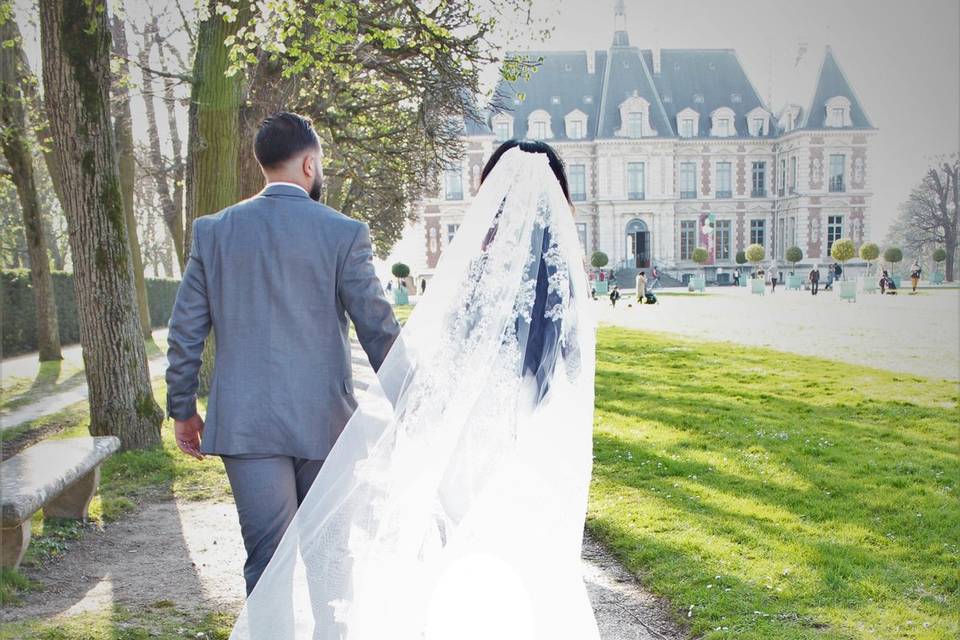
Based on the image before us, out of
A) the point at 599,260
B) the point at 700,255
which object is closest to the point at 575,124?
the point at 599,260

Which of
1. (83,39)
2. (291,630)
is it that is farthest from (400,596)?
(83,39)

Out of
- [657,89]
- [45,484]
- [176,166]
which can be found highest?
[657,89]

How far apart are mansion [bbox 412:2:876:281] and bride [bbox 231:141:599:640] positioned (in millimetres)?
55989

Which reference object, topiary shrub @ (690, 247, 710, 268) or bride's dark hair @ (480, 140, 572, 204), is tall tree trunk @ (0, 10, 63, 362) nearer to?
bride's dark hair @ (480, 140, 572, 204)

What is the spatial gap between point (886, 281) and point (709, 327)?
62.1ft

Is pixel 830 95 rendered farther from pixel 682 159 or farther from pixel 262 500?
pixel 262 500

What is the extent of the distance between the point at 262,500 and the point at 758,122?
6577 cm

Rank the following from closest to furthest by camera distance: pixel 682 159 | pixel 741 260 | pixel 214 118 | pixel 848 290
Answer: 1. pixel 214 118
2. pixel 848 290
3. pixel 741 260
4. pixel 682 159

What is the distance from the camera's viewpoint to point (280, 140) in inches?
117

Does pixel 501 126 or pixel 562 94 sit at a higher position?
pixel 562 94

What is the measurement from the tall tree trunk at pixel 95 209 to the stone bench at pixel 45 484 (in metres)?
1.63

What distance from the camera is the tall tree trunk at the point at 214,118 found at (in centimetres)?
901

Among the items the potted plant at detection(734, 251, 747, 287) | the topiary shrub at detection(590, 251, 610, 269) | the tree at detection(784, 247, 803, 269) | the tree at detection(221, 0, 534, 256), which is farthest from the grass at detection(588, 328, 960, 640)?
the potted plant at detection(734, 251, 747, 287)

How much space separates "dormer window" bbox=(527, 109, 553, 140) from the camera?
6128 centimetres
